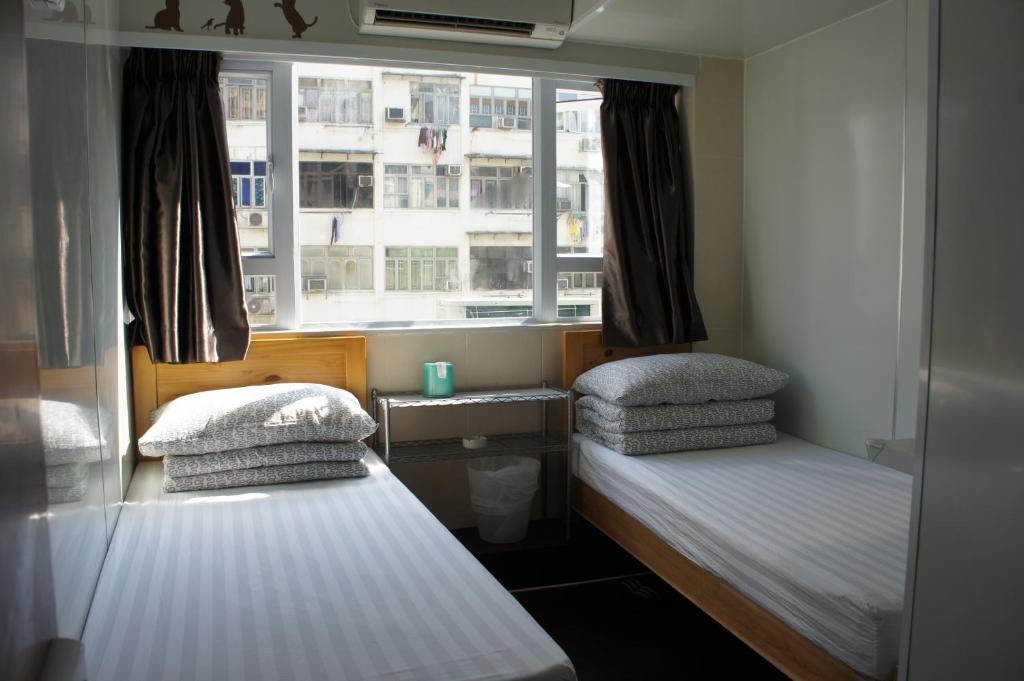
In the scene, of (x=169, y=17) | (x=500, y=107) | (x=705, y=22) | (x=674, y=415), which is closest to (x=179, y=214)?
(x=169, y=17)

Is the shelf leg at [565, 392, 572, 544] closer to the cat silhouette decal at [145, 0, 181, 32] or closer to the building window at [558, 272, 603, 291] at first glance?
the building window at [558, 272, 603, 291]

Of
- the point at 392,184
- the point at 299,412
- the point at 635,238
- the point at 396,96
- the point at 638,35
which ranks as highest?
the point at 638,35

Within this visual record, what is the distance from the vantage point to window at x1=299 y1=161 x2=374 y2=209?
3.38 meters

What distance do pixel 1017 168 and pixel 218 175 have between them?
2.65 m

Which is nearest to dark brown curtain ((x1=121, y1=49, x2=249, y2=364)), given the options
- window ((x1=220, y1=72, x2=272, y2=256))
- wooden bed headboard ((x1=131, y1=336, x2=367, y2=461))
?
wooden bed headboard ((x1=131, y1=336, x2=367, y2=461))

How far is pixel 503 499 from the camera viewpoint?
3.31 m

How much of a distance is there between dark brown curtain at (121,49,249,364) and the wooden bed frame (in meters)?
1.41

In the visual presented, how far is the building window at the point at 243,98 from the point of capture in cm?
324

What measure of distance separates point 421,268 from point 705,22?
150cm

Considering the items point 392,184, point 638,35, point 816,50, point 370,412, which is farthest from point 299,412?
point 816,50

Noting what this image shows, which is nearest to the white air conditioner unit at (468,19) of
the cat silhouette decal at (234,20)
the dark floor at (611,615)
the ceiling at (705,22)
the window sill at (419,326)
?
the ceiling at (705,22)

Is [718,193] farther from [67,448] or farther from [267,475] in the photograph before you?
[67,448]

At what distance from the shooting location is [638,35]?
3.37 metres

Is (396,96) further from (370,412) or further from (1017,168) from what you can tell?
(1017,168)
